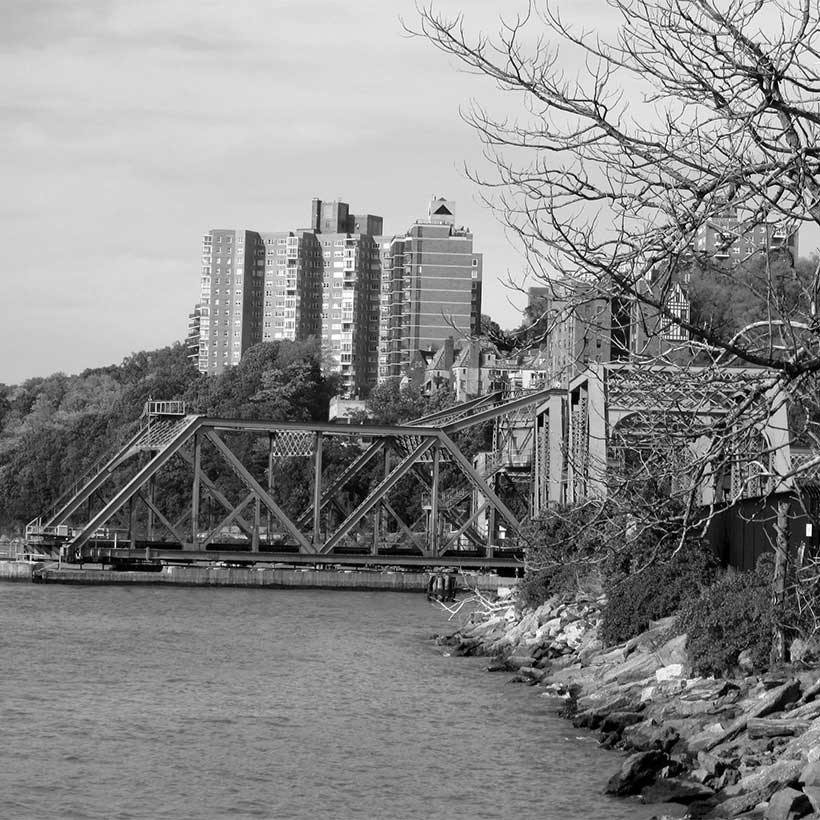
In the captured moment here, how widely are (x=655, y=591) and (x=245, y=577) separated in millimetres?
45841

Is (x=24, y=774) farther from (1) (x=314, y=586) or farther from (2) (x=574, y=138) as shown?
(1) (x=314, y=586)

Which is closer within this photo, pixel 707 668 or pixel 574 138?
pixel 574 138

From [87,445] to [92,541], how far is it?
2198 inches

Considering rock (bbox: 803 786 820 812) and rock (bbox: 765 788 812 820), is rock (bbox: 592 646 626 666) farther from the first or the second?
rock (bbox: 803 786 820 812)

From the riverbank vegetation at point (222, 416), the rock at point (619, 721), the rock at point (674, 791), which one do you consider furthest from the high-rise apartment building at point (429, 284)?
the rock at point (674, 791)

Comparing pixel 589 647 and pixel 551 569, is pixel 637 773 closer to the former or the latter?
pixel 589 647

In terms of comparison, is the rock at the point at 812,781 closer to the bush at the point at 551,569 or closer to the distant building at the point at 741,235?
the distant building at the point at 741,235

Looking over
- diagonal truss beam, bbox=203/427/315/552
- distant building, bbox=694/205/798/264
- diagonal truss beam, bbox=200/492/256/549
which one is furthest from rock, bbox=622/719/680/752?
diagonal truss beam, bbox=203/427/315/552

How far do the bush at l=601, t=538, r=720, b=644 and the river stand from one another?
243 cm

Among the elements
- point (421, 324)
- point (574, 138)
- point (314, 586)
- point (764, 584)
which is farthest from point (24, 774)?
point (421, 324)

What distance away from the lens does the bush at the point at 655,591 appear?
34.2 meters

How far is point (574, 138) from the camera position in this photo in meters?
12.2

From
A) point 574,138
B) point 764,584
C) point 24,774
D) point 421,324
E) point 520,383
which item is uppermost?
point 421,324

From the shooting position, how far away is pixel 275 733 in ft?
93.6
